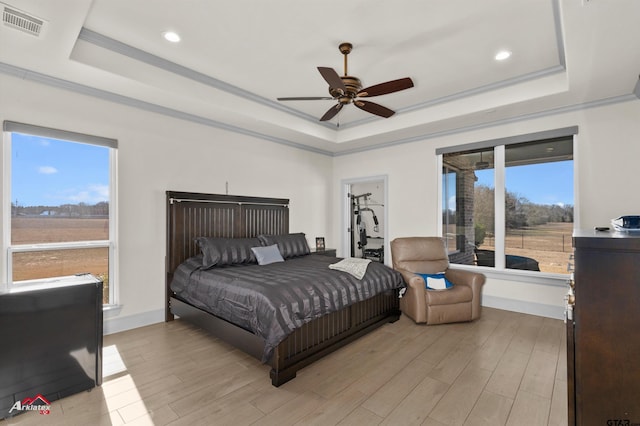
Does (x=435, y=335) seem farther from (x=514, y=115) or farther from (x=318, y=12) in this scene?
(x=318, y=12)

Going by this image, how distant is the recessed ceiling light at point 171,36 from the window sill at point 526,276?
472 centimetres

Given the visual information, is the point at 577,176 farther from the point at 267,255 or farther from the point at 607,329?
the point at 267,255

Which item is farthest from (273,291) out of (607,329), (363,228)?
(363,228)

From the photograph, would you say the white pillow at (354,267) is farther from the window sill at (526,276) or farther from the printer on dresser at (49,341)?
the printer on dresser at (49,341)

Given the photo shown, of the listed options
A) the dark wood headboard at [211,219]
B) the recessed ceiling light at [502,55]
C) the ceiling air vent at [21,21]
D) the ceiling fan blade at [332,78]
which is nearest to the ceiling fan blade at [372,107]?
the ceiling fan blade at [332,78]

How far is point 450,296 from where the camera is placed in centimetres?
358

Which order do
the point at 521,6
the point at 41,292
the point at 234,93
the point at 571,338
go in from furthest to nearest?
the point at 234,93, the point at 521,6, the point at 41,292, the point at 571,338

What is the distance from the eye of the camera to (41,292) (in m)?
2.11

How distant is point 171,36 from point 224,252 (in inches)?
91.8

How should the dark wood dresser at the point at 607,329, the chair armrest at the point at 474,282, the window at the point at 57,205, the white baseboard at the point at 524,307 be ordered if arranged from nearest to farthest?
1. the dark wood dresser at the point at 607,329
2. the window at the point at 57,205
3. the chair armrest at the point at 474,282
4. the white baseboard at the point at 524,307

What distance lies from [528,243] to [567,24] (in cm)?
282

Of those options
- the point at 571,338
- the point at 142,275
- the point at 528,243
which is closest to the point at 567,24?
the point at 571,338

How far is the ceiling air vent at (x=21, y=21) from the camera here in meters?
2.11

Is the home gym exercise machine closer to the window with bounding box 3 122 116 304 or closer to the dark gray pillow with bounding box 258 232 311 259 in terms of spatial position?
the dark gray pillow with bounding box 258 232 311 259
